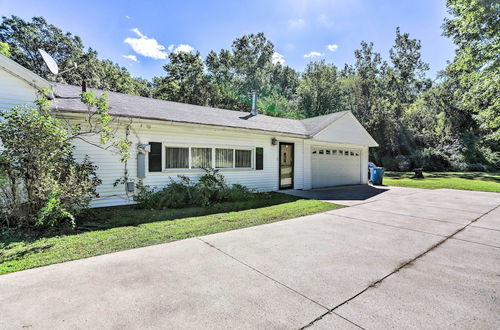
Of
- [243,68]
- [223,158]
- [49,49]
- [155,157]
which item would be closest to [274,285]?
[155,157]

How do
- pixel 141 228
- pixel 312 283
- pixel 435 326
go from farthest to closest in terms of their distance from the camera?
pixel 141 228
pixel 312 283
pixel 435 326

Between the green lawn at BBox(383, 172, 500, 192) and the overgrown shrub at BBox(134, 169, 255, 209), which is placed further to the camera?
the green lawn at BBox(383, 172, 500, 192)

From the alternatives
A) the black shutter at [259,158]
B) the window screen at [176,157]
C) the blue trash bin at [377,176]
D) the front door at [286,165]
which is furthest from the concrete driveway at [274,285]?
the blue trash bin at [377,176]

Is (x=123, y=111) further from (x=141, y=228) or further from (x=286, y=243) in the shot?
(x=286, y=243)

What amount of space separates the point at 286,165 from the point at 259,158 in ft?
5.65

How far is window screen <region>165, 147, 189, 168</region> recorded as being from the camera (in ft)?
26.3

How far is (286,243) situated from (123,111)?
20.7 feet

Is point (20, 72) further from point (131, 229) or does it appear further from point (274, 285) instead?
point (274, 285)

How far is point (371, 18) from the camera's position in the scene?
1447 cm

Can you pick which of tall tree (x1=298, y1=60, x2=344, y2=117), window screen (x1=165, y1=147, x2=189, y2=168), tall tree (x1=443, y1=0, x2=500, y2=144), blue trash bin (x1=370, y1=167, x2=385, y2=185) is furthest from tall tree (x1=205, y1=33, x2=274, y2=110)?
window screen (x1=165, y1=147, x2=189, y2=168)

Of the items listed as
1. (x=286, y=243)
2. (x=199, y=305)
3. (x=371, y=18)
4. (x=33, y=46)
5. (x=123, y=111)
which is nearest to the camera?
(x=199, y=305)

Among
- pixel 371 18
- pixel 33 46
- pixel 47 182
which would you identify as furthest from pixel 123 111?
pixel 33 46

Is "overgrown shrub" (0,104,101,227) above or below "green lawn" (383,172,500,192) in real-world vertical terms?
above

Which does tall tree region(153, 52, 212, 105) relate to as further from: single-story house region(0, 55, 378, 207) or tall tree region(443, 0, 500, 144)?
tall tree region(443, 0, 500, 144)
